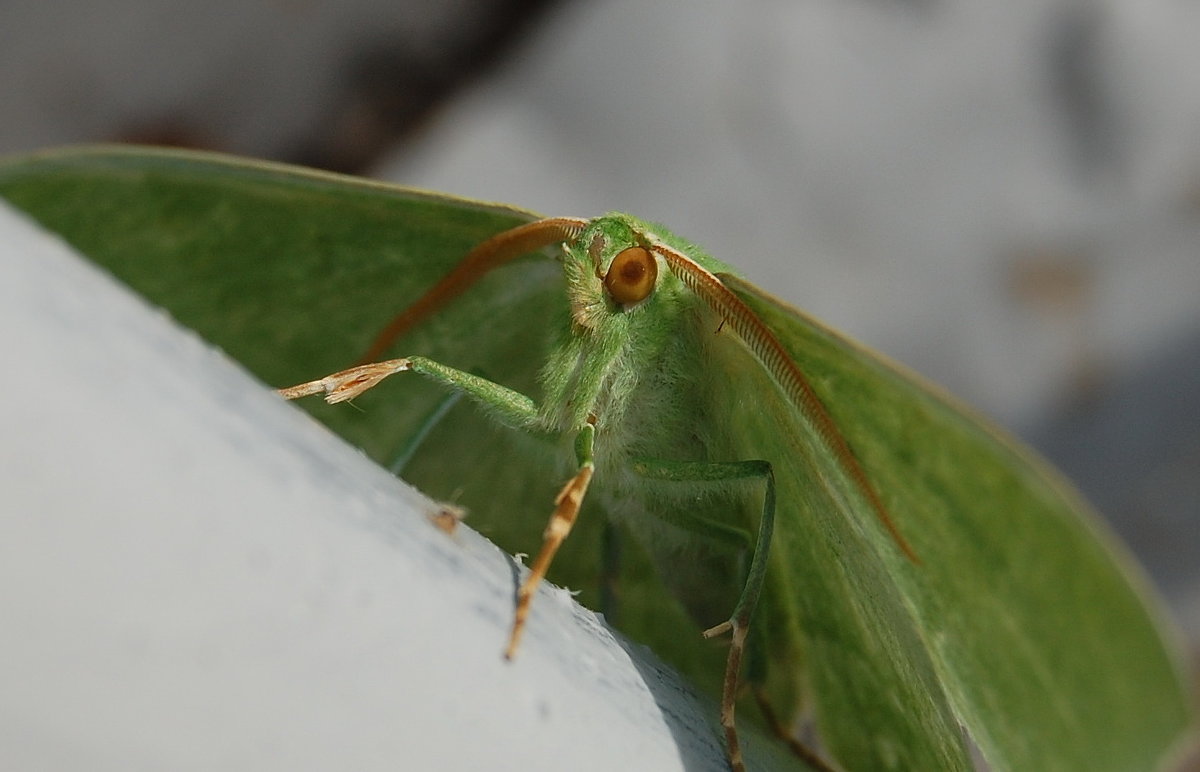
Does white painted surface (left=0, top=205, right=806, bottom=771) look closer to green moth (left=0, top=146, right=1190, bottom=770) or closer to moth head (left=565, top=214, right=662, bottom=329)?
green moth (left=0, top=146, right=1190, bottom=770)

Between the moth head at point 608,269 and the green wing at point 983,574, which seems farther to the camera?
the moth head at point 608,269

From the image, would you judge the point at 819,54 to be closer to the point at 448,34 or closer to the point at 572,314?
the point at 448,34

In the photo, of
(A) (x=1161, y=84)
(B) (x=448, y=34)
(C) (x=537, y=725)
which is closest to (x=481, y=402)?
(C) (x=537, y=725)

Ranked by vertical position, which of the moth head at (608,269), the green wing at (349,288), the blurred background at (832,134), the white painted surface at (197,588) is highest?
the blurred background at (832,134)

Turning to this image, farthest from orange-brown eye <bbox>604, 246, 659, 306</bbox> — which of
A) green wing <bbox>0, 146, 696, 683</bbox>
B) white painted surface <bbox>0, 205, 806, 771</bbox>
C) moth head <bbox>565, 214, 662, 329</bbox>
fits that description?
white painted surface <bbox>0, 205, 806, 771</bbox>

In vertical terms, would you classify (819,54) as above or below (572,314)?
above

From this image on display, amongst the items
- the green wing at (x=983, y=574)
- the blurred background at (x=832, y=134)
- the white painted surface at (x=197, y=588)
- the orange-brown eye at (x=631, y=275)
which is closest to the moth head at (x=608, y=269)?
the orange-brown eye at (x=631, y=275)

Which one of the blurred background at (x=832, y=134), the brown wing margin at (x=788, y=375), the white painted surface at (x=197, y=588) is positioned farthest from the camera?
the blurred background at (x=832, y=134)

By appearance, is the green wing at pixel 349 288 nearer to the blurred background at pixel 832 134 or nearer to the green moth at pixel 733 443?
the green moth at pixel 733 443
